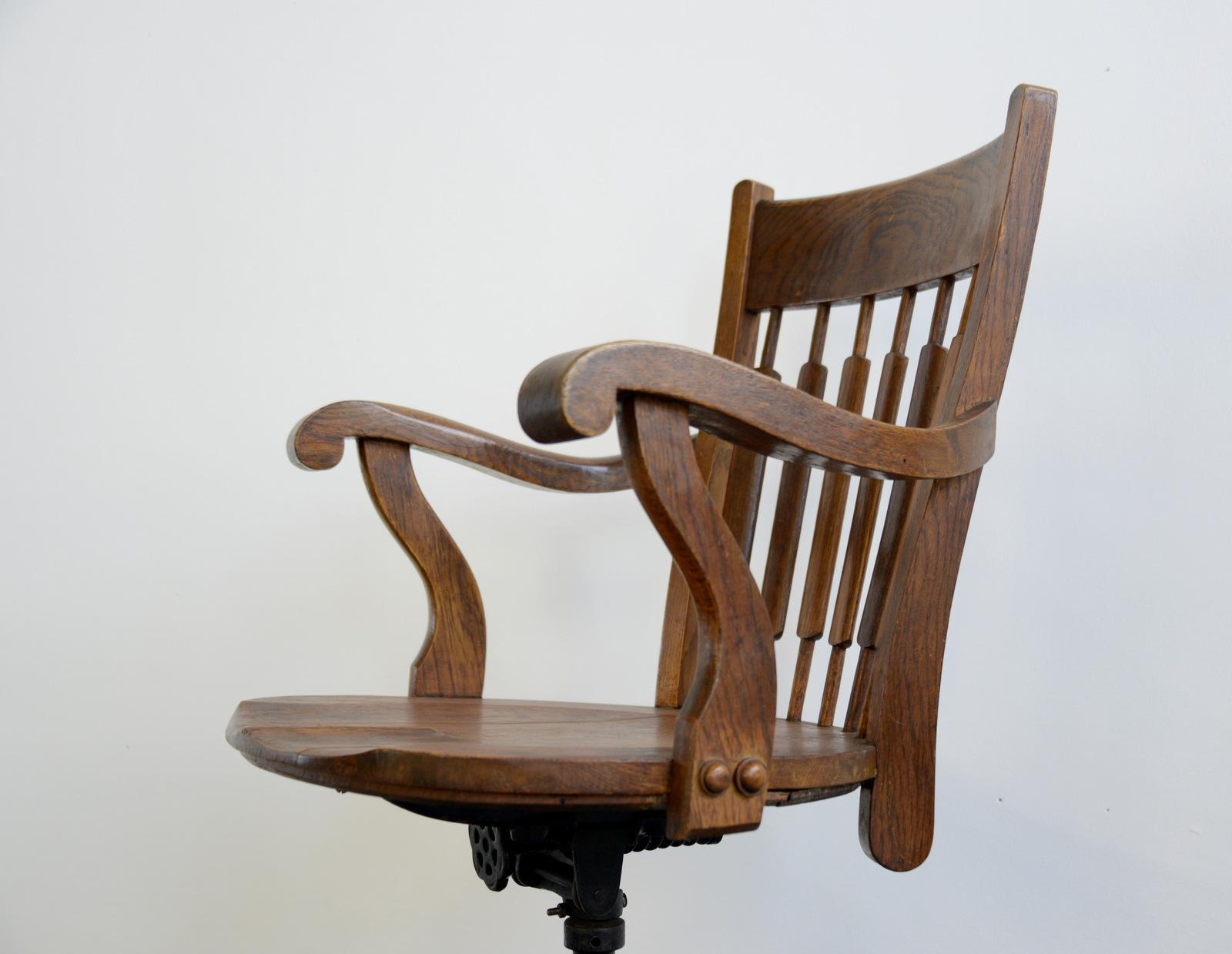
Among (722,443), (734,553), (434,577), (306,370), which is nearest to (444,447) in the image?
(434,577)

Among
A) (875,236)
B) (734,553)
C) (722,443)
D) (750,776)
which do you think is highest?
(875,236)

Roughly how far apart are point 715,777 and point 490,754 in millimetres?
139

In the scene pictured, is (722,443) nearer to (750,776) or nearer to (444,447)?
(444,447)

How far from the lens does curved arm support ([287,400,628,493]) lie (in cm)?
105

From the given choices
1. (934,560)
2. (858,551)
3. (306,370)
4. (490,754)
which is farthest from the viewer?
(306,370)

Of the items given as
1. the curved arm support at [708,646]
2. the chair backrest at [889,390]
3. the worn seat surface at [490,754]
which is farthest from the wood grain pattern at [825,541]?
the curved arm support at [708,646]

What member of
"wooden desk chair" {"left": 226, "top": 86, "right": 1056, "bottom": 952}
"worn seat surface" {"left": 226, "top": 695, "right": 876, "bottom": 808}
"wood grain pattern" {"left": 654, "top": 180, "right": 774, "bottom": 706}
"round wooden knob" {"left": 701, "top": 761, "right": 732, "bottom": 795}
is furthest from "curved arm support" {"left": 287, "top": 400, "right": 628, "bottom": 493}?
"round wooden knob" {"left": 701, "top": 761, "right": 732, "bottom": 795}

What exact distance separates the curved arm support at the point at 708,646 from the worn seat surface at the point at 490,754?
1.0 inches

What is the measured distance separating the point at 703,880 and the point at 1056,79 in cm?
121

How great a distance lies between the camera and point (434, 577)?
1.13 metres

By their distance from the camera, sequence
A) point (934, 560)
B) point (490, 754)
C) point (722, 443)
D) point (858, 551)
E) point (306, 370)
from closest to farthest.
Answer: point (490, 754), point (934, 560), point (858, 551), point (722, 443), point (306, 370)

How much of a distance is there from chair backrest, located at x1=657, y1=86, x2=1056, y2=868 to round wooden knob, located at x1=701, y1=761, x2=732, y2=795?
202mm

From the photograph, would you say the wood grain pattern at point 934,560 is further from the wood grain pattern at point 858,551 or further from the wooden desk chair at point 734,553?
the wood grain pattern at point 858,551

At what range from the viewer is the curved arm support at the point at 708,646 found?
0.73m
